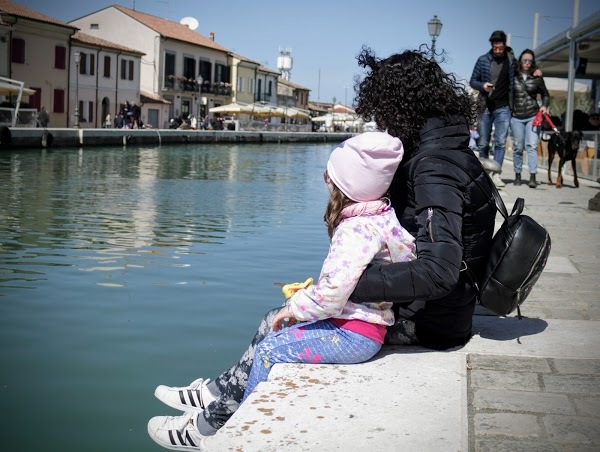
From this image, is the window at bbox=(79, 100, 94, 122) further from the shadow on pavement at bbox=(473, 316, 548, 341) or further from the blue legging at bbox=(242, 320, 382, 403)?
the blue legging at bbox=(242, 320, 382, 403)

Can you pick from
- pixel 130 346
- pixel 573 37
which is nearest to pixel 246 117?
pixel 573 37

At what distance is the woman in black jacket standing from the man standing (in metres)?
0.36

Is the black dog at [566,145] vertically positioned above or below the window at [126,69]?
below

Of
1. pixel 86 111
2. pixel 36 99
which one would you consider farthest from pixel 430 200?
pixel 86 111

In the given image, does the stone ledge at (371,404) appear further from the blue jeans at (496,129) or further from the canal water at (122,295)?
the blue jeans at (496,129)

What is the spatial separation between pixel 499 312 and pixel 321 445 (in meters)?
1.28

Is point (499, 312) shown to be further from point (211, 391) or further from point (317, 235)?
point (317, 235)

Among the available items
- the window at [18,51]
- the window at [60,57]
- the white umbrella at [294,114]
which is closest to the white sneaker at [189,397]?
the window at [18,51]

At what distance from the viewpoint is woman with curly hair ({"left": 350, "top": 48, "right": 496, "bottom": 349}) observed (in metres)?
3.08

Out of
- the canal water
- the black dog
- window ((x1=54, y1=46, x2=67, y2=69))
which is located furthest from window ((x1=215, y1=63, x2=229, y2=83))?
the black dog

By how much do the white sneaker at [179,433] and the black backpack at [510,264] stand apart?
1187mm

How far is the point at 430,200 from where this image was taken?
312 centimetres

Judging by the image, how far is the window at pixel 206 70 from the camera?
72.4 meters

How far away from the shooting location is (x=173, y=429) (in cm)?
314
